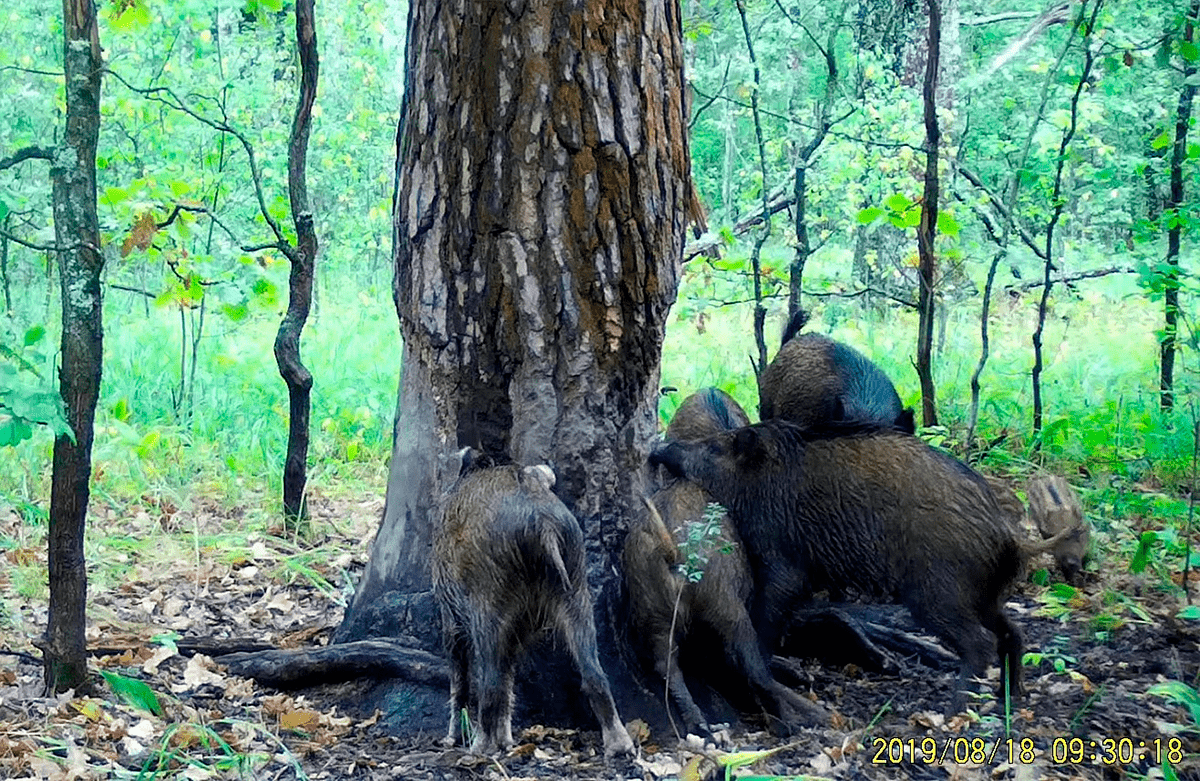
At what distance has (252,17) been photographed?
17.6ft

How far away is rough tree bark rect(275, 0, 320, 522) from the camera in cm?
529

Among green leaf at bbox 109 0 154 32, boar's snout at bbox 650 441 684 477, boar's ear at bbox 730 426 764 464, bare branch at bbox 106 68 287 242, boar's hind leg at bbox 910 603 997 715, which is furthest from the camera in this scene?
green leaf at bbox 109 0 154 32

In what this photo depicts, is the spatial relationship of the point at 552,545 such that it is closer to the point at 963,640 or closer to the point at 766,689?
the point at 766,689

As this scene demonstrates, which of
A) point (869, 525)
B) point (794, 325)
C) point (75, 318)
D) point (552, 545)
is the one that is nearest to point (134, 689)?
point (75, 318)

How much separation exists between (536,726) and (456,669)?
320 millimetres

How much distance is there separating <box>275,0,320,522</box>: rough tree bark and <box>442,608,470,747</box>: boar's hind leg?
2273mm

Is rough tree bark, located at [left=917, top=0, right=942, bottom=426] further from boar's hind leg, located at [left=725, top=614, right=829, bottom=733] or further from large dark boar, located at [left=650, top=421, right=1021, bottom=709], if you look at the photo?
boar's hind leg, located at [left=725, top=614, right=829, bottom=733]

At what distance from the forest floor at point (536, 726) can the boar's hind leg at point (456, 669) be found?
10 cm

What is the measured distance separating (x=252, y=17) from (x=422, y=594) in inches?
119

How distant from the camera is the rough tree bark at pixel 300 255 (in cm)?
529

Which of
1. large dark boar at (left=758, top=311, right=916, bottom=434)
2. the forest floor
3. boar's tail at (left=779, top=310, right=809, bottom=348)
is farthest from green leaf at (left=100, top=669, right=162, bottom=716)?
boar's tail at (left=779, top=310, right=809, bottom=348)

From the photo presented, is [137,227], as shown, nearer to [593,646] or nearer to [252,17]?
[252,17]

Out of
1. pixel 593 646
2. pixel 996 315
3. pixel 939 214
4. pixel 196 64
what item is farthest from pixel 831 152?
pixel 593 646

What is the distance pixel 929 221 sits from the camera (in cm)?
614
